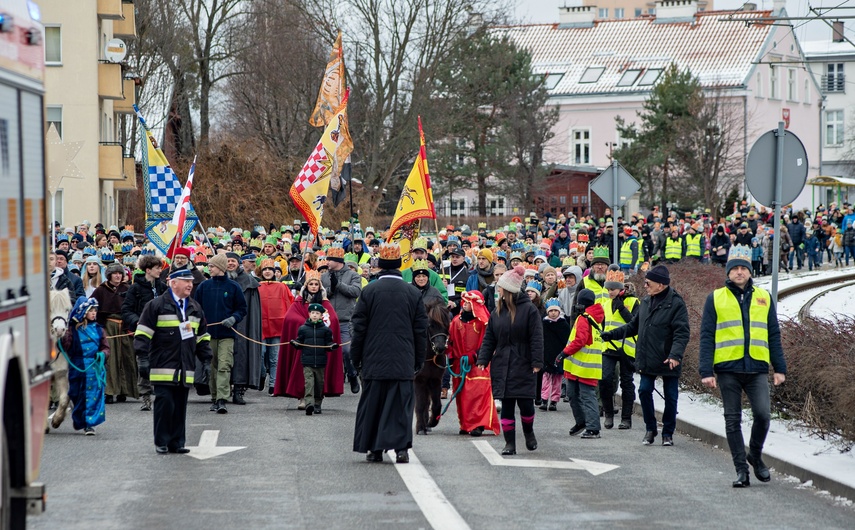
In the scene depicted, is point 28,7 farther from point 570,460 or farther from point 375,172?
point 375,172

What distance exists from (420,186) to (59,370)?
9605 mm

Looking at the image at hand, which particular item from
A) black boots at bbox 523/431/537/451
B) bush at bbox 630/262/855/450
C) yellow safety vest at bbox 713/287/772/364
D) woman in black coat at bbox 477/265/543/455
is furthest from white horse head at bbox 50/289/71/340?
bush at bbox 630/262/855/450

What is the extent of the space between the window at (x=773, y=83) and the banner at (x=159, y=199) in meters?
66.3

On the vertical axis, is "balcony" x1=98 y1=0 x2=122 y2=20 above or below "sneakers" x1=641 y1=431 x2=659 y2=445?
above

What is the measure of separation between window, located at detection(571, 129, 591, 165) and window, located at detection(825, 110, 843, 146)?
2077 cm

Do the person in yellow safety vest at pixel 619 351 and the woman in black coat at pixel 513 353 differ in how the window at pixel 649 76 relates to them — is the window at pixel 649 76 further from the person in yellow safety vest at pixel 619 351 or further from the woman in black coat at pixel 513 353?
the woman in black coat at pixel 513 353

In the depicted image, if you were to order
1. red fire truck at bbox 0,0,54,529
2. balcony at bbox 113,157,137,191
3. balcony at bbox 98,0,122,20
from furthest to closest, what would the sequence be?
balcony at bbox 113,157,137,191 < balcony at bbox 98,0,122,20 < red fire truck at bbox 0,0,54,529

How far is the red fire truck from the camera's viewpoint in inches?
294

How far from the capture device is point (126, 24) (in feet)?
171

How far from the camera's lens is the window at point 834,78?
98.4m

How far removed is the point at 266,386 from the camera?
2094 centimetres

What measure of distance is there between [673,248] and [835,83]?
62.3 metres

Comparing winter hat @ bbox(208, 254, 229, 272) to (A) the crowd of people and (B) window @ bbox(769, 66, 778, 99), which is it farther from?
(B) window @ bbox(769, 66, 778, 99)

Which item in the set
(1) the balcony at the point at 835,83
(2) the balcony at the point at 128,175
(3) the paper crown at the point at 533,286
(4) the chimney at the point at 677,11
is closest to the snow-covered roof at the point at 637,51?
(4) the chimney at the point at 677,11
